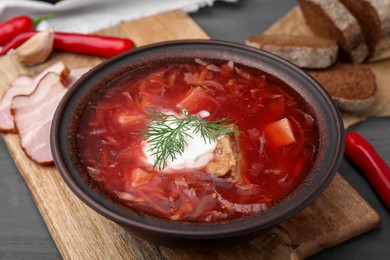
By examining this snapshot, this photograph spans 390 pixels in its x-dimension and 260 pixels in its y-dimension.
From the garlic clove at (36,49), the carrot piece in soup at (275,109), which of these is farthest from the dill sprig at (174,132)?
the garlic clove at (36,49)

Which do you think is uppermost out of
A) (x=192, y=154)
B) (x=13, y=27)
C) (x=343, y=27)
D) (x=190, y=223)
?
(x=192, y=154)

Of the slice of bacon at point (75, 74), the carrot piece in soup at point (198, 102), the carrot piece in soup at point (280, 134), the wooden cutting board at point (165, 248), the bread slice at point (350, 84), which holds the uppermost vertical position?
the carrot piece in soup at point (198, 102)

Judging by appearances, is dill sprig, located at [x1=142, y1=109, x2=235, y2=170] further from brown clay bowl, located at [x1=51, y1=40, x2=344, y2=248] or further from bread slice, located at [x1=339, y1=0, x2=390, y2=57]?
bread slice, located at [x1=339, y1=0, x2=390, y2=57]

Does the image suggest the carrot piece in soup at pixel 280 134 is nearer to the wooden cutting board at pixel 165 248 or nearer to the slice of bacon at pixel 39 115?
the wooden cutting board at pixel 165 248

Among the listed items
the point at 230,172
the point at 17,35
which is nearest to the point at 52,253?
the point at 230,172

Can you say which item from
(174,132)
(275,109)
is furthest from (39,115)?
(275,109)

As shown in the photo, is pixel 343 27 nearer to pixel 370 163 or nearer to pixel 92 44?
pixel 370 163

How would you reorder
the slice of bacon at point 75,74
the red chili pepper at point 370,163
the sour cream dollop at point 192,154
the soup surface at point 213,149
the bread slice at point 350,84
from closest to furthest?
1. the soup surface at point 213,149
2. the sour cream dollop at point 192,154
3. the red chili pepper at point 370,163
4. the bread slice at point 350,84
5. the slice of bacon at point 75,74
